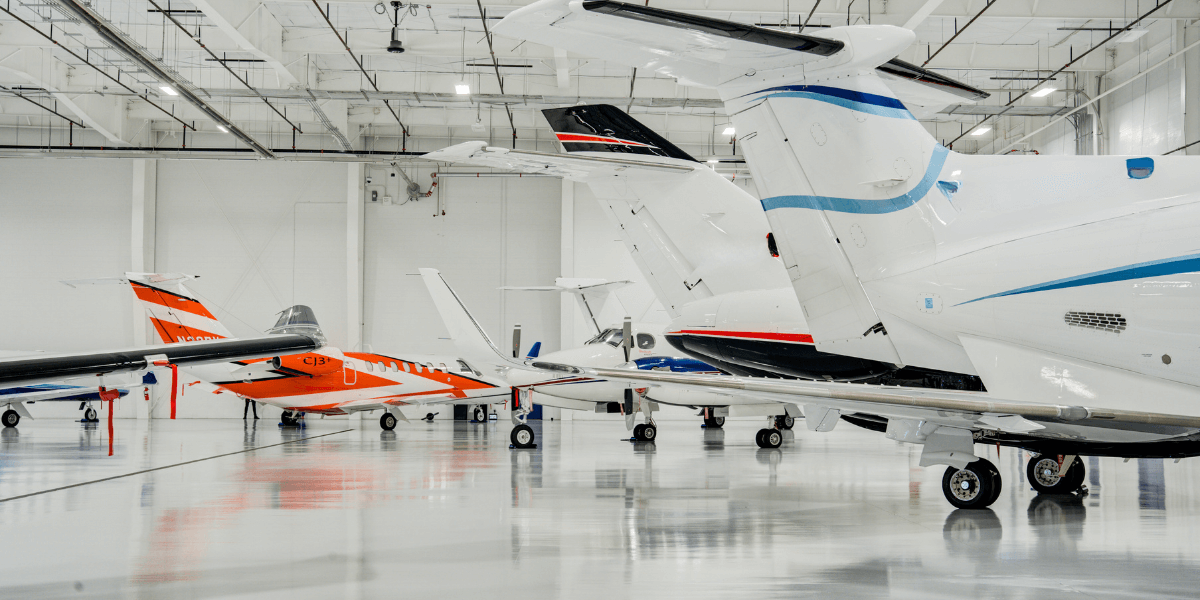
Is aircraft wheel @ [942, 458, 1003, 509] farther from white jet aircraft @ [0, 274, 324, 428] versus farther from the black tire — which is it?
white jet aircraft @ [0, 274, 324, 428]

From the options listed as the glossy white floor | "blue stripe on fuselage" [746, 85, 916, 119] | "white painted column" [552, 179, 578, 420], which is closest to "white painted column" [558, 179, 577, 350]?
"white painted column" [552, 179, 578, 420]

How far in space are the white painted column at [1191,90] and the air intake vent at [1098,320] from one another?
49.0ft

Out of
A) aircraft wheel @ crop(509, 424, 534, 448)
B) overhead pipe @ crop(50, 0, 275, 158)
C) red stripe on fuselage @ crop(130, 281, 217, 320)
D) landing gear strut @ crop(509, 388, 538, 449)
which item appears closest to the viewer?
overhead pipe @ crop(50, 0, 275, 158)

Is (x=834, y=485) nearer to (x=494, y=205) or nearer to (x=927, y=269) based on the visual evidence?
(x=927, y=269)

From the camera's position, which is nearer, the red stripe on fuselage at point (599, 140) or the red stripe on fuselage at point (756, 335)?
the red stripe on fuselage at point (756, 335)

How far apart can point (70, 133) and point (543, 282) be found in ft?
53.0

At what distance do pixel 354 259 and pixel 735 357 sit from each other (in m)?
21.3

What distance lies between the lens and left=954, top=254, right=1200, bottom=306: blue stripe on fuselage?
550cm

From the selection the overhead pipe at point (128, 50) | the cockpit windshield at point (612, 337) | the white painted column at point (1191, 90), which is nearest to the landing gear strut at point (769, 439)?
the cockpit windshield at point (612, 337)

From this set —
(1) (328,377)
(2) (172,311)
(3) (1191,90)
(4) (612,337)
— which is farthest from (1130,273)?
(2) (172,311)

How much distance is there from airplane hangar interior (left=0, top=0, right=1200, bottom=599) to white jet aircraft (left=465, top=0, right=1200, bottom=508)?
27 mm

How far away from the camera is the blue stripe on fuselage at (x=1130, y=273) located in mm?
5500

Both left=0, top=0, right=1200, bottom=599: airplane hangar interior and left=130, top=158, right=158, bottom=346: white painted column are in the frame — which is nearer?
left=0, top=0, right=1200, bottom=599: airplane hangar interior

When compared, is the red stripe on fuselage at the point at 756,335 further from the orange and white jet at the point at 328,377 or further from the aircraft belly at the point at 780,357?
the orange and white jet at the point at 328,377
